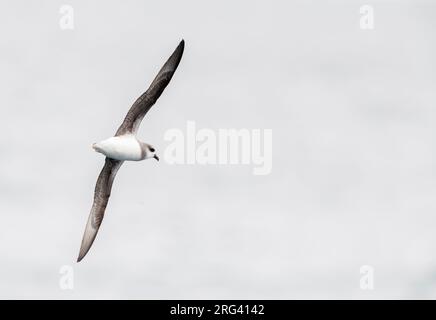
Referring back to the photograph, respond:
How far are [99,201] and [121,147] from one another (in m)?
3.97

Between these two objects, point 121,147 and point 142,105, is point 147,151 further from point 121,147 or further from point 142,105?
point 142,105

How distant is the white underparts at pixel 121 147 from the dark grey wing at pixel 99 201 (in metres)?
1.73

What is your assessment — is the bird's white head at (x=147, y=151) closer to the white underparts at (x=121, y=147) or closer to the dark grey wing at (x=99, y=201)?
the white underparts at (x=121, y=147)

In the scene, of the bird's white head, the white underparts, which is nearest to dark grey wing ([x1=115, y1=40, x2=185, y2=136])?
the white underparts

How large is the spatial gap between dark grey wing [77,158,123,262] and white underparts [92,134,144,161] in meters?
1.73

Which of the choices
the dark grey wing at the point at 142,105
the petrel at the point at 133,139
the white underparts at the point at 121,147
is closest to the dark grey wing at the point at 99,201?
the petrel at the point at 133,139

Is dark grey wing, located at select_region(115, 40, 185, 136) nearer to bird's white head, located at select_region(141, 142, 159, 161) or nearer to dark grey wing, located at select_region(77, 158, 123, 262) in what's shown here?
bird's white head, located at select_region(141, 142, 159, 161)

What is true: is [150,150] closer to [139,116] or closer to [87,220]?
[139,116]

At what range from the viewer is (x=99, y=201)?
132 ft

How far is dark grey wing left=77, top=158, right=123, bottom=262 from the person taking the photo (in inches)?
1559

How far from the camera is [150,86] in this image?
38094 mm

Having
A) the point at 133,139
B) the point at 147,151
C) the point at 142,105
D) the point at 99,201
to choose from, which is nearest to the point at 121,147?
the point at 133,139

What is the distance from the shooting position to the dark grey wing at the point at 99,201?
130 feet
